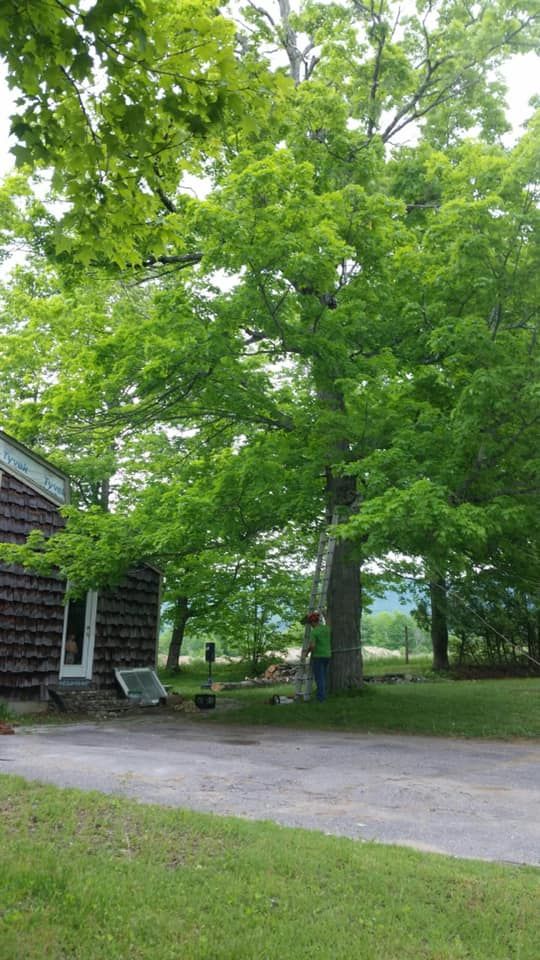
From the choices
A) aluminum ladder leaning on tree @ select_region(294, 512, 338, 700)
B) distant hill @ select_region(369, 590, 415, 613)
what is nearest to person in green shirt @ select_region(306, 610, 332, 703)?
aluminum ladder leaning on tree @ select_region(294, 512, 338, 700)

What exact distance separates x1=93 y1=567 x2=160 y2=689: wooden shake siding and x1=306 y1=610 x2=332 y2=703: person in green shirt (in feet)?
15.6

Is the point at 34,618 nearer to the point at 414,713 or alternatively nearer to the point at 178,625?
the point at 414,713

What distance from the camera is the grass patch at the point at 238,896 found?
361 centimetres

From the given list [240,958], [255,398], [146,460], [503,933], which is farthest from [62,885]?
[146,460]

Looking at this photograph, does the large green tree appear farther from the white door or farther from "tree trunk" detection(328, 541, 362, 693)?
→ the white door

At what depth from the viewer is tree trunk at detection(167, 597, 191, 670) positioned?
25469mm

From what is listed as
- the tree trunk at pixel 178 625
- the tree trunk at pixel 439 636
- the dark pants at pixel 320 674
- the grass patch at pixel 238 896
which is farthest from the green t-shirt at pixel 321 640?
the tree trunk at pixel 439 636

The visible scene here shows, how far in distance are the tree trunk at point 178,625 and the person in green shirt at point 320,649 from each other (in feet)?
38.2

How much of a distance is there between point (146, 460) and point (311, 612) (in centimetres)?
1208

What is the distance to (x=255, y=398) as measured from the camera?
13.0 m

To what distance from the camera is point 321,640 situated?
46.2 ft

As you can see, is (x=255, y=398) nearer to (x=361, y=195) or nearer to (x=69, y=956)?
(x=361, y=195)

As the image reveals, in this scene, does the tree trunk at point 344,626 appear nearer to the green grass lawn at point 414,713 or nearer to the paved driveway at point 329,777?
the green grass lawn at point 414,713

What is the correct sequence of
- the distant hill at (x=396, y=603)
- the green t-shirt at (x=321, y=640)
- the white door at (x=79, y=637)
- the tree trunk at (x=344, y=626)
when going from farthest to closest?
the distant hill at (x=396, y=603) < the white door at (x=79, y=637) < the tree trunk at (x=344, y=626) < the green t-shirt at (x=321, y=640)
